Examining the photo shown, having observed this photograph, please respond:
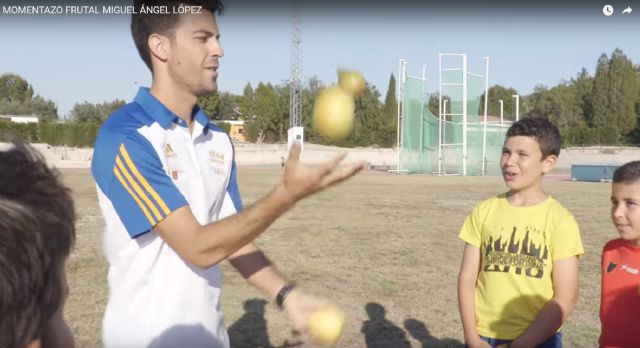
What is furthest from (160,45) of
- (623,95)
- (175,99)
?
(623,95)

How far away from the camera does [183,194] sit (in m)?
2.69

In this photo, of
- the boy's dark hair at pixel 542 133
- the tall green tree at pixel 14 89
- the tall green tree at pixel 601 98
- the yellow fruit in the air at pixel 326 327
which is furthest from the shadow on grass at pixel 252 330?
the tall green tree at pixel 14 89

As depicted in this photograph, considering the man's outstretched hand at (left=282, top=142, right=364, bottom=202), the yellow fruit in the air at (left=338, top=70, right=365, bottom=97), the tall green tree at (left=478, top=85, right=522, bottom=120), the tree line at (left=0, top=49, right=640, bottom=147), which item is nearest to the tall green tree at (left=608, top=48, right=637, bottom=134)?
the tree line at (left=0, top=49, right=640, bottom=147)

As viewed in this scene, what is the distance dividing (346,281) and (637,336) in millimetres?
5366

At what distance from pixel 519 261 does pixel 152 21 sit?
2463 millimetres

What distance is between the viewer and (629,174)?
3984 mm

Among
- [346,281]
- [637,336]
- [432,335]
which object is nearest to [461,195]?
[346,281]

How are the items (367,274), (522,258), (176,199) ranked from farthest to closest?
(367,274)
(522,258)
(176,199)

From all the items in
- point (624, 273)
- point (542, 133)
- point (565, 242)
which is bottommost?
point (624, 273)

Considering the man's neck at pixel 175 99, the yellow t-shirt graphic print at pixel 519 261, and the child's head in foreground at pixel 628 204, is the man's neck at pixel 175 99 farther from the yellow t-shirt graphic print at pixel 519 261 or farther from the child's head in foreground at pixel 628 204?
the child's head in foreground at pixel 628 204

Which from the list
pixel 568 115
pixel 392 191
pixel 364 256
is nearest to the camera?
pixel 364 256

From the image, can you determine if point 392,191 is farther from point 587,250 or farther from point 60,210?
point 60,210

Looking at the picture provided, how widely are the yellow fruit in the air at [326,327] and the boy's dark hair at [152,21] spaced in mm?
1364

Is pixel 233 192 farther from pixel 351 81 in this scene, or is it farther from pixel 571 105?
pixel 571 105
